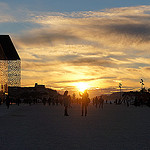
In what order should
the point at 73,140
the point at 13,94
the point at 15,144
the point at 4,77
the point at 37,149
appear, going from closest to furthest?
1. the point at 37,149
2. the point at 15,144
3. the point at 73,140
4. the point at 4,77
5. the point at 13,94

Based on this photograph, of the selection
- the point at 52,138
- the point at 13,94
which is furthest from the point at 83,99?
the point at 13,94

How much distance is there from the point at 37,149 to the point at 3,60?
3072 inches

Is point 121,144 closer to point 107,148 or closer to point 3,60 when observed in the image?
point 107,148

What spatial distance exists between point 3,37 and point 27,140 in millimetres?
76426

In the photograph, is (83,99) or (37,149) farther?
(83,99)

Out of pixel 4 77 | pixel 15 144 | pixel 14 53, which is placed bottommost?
pixel 15 144

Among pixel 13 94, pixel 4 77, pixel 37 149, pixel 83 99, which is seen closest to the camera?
pixel 37 149

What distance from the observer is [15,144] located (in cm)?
925

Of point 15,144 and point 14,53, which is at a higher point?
point 14,53

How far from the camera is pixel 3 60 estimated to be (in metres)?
84.1

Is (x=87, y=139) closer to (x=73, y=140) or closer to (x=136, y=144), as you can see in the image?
(x=73, y=140)

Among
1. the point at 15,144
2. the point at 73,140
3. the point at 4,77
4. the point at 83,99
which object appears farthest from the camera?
the point at 4,77

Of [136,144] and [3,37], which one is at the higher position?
[3,37]

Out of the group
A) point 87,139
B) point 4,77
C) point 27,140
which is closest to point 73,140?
point 87,139
